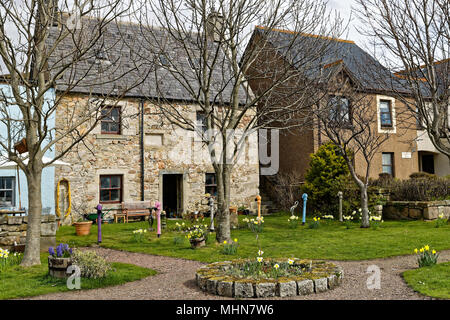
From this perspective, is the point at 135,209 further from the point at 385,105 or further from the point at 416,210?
the point at 385,105

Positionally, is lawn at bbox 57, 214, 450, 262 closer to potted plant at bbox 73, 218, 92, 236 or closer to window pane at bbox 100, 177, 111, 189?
potted plant at bbox 73, 218, 92, 236

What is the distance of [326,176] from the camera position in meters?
16.7

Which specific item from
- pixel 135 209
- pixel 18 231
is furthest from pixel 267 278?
pixel 135 209

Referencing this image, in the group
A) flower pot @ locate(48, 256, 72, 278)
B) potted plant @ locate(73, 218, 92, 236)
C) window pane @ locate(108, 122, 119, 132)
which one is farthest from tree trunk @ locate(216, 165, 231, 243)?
window pane @ locate(108, 122, 119, 132)

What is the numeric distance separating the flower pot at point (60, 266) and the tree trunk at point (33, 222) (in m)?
1.38

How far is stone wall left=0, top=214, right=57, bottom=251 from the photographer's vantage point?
10297mm

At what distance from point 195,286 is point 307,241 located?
5.30 m

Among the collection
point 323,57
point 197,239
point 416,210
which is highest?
point 323,57

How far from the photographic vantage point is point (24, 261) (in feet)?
27.3

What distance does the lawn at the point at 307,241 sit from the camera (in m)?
9.27

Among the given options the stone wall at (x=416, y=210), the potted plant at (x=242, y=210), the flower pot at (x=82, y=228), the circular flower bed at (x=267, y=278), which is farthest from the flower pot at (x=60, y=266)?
the potted plant at (x=242, y=210)

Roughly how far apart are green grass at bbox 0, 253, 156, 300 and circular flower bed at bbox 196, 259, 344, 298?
1476mm
